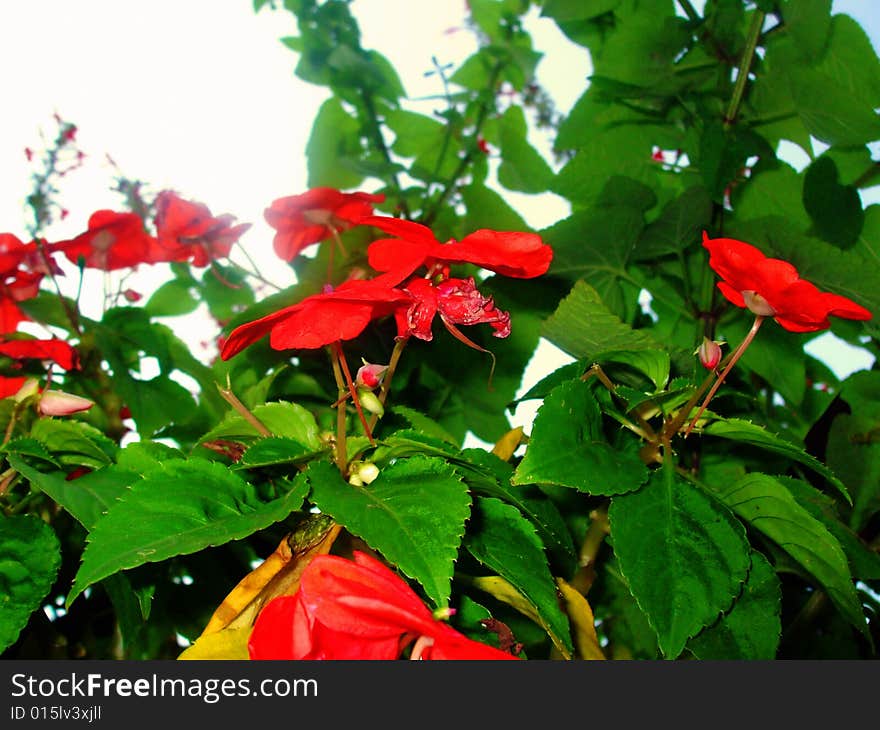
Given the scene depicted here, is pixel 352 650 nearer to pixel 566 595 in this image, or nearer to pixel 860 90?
pixel 566 595

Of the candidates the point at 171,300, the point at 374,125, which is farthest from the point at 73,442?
the point at 374,125

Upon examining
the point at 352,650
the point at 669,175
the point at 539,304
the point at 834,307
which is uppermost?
the point at 669,175

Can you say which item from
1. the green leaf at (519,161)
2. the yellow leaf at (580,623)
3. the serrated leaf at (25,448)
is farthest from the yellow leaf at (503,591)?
the green leaf at (519,161)

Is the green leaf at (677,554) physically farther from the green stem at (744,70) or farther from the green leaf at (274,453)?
the green stem at (744,70)

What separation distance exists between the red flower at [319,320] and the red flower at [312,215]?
23 centimetres

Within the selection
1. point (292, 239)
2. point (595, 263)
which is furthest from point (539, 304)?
point (292, 239)

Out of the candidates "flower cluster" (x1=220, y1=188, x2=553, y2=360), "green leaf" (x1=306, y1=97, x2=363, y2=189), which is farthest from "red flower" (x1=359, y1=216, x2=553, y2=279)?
"green leaf" (x1=306, y1=97, x2=363, y2=189)

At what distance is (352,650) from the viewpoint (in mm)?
284

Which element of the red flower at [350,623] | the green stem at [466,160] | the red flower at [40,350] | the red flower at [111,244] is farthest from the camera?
the green stem at [466,160]

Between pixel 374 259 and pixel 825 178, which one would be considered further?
pixel 825 178

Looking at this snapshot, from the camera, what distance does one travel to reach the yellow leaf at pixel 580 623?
0.40 m

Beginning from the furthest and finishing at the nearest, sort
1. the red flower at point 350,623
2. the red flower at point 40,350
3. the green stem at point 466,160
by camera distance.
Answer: the green stem at point 466,160, the red flower at point 40,350, the red flower at point 350,623

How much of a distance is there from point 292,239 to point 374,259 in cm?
25

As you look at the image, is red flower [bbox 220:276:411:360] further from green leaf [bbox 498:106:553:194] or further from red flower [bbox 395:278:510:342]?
green leaf [bbox 498:106:553:194]
